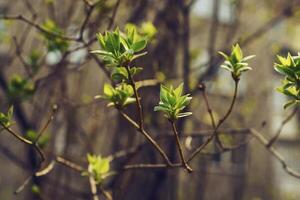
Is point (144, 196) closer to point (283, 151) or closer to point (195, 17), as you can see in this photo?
point (195, 17)

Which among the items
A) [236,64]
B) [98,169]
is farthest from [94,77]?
[236,64]

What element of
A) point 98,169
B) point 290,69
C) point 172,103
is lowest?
point 98,169

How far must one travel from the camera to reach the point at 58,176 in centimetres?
511

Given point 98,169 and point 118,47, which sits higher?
point 118,47

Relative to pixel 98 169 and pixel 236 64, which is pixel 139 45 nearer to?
pixel 236 64

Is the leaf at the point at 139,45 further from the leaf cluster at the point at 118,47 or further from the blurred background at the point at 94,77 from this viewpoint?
the blurred background at the point at 94,77

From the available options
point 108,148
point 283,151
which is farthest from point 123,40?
point 283,151

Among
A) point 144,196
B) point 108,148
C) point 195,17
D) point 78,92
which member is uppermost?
point 195,17

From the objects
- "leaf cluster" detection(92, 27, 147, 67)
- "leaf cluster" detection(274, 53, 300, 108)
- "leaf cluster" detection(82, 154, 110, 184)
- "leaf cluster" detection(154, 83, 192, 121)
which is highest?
"leaf cluster" detection(92, 27, 147, 67)

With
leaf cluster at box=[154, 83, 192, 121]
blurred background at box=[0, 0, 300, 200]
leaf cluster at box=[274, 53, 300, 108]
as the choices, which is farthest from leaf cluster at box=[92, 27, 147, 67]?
blurred background at box=[0, 0, 300, 200]

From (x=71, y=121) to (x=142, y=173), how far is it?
0.83 meters

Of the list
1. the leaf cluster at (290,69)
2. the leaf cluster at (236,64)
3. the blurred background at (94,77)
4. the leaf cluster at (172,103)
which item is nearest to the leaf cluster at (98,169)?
the blurred background at (94,77)

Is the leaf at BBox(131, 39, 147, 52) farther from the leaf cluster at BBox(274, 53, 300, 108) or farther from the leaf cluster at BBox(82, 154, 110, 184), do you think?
the leaf cluster at BBox(82, 154, 110, 184)

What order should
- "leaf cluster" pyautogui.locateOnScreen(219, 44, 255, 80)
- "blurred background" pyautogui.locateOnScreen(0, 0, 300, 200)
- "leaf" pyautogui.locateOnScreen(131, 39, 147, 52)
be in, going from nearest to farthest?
"leaf" pyautogui.locateOnScreen(131, 39, 147, 52) < "leaf cluster" pyautogui.locateOnScreen(219, 44, 255, 80) < "blurred background" pyautogui.locateOnScreen(0, 0, 300, 200)
